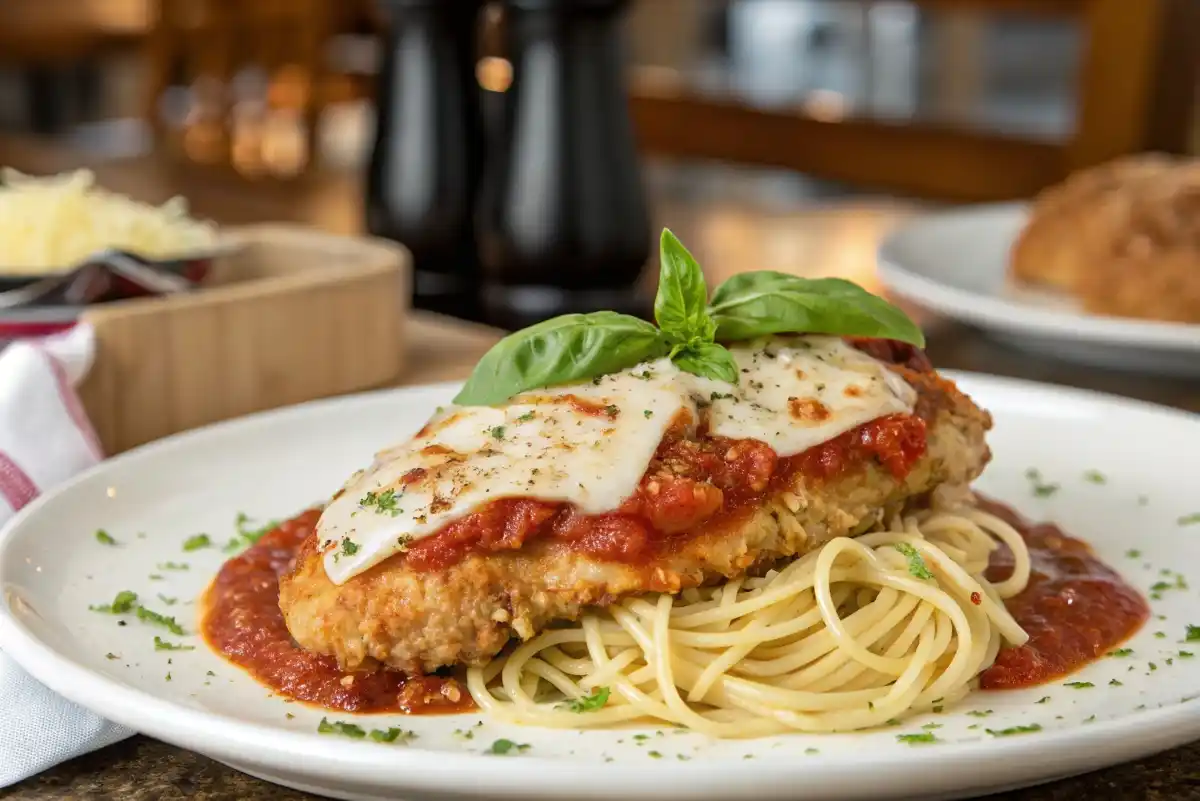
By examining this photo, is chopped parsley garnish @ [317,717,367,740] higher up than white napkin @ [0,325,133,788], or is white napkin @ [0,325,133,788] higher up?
white napkin @ [0,325,133,788]

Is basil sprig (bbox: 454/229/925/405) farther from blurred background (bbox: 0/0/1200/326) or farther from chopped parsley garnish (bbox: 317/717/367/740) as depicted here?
blurred background (bbox: 0/0/1200/326)

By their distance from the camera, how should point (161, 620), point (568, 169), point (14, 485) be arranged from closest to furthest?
point (161, 620)
point (14, 485)
point (568, 169)

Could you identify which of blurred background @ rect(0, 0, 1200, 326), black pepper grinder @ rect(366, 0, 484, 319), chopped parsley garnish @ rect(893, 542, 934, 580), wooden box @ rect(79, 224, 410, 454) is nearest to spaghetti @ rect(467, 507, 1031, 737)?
chopped parsley garnish @ rect(893, 542, 934, 580)

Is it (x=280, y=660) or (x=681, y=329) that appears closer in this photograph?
(x=280, y=660)

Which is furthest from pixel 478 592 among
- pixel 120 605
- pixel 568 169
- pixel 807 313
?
pixel 568 169

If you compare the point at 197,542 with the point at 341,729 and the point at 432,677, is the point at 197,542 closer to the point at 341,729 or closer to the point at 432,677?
the point at 432,677

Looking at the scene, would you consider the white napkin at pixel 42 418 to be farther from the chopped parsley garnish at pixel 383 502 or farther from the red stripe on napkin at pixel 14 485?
the chopped parsley garnish at pixel 383 502

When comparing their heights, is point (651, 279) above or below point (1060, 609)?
below

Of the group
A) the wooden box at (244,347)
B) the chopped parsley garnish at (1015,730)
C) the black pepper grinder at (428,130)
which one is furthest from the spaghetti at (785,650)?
the black pepper grinder at (428,130)
